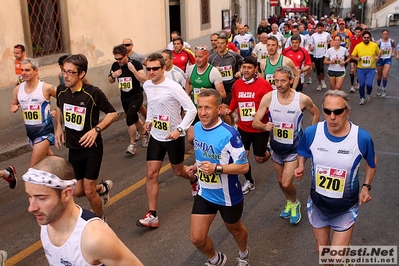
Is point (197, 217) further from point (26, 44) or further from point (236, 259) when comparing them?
point (26, 44)

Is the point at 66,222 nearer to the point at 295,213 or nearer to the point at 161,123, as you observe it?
the point at 161,123

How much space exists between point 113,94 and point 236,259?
9.25m

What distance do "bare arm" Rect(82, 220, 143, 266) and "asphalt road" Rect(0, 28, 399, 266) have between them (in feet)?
8.14

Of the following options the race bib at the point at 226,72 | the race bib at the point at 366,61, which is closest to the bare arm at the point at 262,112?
the race bib at the point at 226,72

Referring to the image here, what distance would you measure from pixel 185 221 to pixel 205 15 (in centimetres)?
1555

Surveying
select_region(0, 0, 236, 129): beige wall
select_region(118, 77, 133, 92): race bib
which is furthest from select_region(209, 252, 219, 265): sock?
select_region(0, 0, 236, 129): beige wall

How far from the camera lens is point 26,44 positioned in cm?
1062

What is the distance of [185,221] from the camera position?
595 cm

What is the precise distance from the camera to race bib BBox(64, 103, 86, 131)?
5.27 metres

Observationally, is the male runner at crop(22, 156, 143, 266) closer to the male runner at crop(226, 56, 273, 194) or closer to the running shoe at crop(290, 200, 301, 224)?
the running shoe at crop(290, 200, 301, 224)

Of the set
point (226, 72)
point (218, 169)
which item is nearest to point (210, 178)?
point (218, 169)

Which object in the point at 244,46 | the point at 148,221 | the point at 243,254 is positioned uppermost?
the point at 244,46

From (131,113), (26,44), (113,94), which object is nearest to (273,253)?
(131,113)

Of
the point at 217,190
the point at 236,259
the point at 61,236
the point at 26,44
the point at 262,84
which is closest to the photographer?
the point at 61,236
